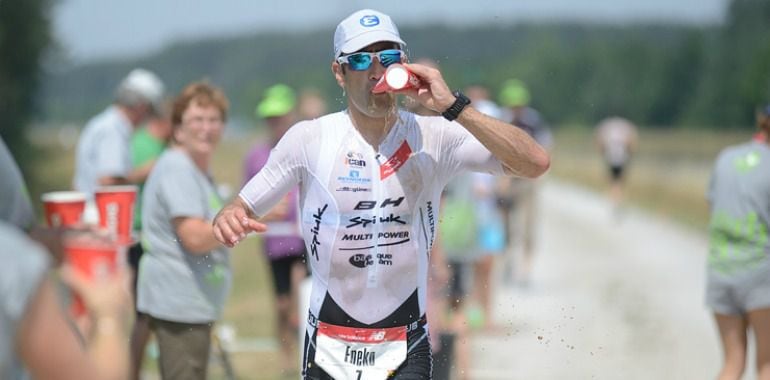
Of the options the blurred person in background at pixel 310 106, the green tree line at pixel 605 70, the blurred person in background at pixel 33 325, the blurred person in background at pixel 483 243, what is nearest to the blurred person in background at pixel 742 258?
the blurred person in background at pixel 483 243

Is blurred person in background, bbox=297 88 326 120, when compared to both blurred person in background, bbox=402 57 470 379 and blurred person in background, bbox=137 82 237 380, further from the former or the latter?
blurred person in background, bbox=137 82 237 380

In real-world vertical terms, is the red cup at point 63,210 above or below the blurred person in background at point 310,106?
below

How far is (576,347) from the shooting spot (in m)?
9.33

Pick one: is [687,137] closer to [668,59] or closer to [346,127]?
[668,59]

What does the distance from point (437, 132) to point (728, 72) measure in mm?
61692

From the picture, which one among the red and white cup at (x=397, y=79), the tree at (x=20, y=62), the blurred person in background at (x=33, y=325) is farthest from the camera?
the tree at (x=20, y=62)

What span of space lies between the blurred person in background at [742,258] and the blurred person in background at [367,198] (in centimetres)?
332

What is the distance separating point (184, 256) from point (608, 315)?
6594mm

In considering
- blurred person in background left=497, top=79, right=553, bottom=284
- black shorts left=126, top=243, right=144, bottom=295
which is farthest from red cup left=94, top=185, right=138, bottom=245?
blurred person in background left=497, top=79, right=553, bottom=284

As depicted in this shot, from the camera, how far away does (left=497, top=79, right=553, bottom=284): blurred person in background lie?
13453mm

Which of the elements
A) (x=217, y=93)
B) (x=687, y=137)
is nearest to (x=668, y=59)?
(x=687, y=137)

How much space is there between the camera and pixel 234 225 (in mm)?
4035

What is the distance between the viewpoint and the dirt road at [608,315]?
339 inches

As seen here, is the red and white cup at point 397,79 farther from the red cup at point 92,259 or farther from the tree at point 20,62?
the tree at point 20,62
